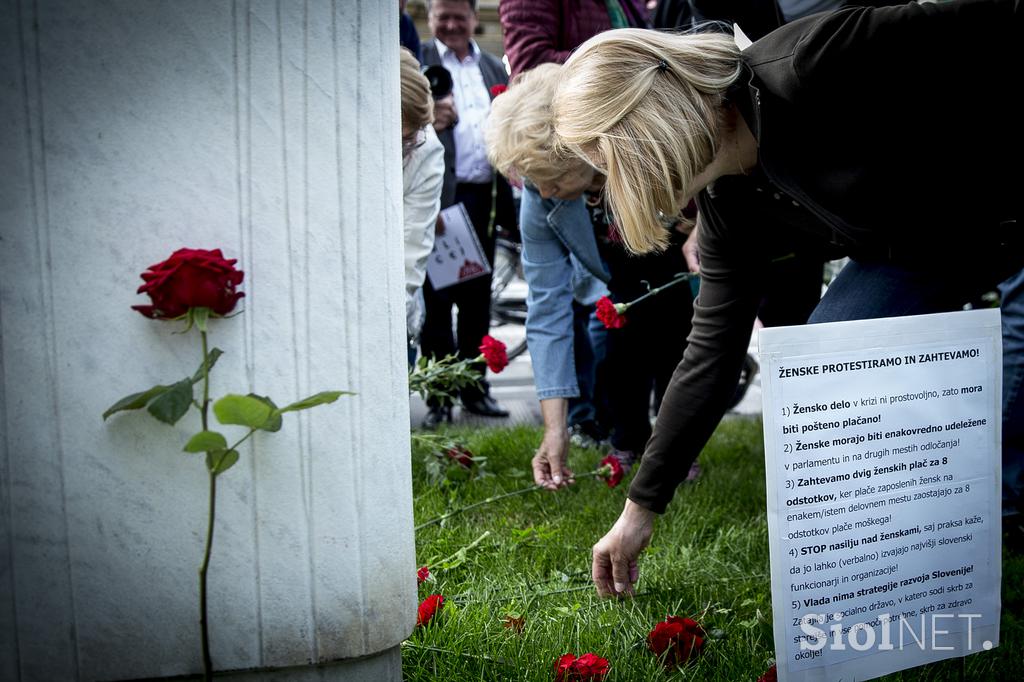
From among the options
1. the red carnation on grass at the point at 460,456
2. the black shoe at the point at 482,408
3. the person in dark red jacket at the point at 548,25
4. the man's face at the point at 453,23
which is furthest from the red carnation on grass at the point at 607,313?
the man's face at the point at 453,23

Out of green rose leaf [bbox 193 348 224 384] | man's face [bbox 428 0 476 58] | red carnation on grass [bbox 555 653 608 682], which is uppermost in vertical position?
man's face [bbox 428 0 476 58]

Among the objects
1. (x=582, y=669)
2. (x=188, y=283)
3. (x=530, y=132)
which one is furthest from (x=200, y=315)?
(x=530, y=132)

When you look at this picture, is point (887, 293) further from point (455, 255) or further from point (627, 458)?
point (455, 255)

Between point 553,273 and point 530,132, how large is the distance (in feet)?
2.29

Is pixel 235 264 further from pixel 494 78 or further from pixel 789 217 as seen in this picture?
pixel 494 78

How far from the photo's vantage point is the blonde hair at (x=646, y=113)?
4.83 ft

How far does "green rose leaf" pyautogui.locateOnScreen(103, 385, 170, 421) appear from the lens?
3.24 feet

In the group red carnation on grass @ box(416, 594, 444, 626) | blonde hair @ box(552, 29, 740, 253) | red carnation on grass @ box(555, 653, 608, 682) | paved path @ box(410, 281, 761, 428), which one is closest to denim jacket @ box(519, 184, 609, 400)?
paved path @ box(410, 281, 761, 428)

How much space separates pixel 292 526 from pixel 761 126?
100cm

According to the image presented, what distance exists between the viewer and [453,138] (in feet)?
12.8

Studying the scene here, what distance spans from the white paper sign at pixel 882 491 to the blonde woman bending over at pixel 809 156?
0.79ft

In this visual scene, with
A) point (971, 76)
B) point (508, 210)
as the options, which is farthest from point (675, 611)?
point (508, 210)

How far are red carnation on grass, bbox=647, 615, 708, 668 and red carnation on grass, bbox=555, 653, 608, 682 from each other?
180mm

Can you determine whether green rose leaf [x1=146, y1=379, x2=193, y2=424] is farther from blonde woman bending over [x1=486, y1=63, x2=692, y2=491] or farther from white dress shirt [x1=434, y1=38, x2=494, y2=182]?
white dress shirt [x1=434, y1=38, x2=494, y2=182]
